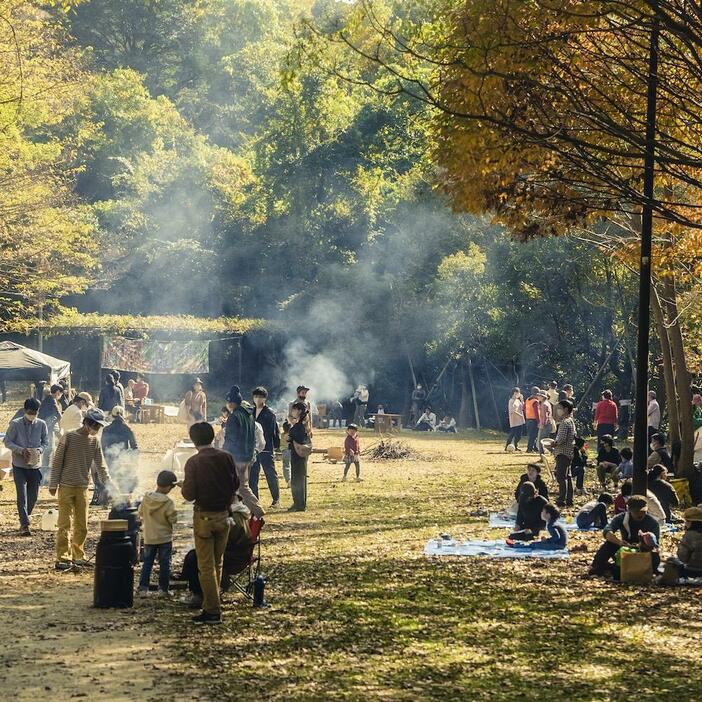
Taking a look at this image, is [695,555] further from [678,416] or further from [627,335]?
[627,335]

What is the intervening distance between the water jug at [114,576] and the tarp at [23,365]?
24155 mm

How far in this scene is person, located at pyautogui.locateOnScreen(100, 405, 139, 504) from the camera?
20.0 m

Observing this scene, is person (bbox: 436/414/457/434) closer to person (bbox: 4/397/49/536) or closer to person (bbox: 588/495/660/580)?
person (bbox: 4/397/49/536)

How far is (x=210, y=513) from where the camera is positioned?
36.1ft

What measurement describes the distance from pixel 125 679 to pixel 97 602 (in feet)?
8.93

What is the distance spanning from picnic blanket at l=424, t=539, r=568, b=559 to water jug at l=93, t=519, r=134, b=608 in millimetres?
4899

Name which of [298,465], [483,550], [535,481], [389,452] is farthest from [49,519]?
[389,452]

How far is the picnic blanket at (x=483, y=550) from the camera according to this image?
15.6 m

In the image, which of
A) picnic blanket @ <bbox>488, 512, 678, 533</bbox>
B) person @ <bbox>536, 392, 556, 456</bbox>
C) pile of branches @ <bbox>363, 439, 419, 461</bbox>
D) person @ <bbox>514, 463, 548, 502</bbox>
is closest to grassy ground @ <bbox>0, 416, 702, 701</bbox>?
person @ <bbox>514, 463, 548, 502</bbox>

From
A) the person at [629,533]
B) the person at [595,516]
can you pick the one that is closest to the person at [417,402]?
the person at [595,516]

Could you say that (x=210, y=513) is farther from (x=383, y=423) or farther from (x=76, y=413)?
(x=383, y=423)

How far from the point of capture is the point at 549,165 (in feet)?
45.6

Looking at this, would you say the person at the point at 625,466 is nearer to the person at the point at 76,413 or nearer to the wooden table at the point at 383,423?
the person at the point at 76,413

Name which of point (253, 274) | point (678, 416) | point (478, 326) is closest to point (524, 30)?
point (678, 416)
